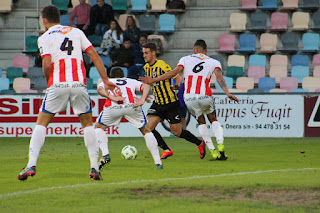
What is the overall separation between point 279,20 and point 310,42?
49.2 inches

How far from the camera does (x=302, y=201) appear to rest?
17.5 feet

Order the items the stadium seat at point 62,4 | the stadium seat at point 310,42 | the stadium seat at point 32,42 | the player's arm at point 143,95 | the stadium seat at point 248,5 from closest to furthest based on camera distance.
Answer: the player's arm at point 143,95, the stadium seat at point 310,42, the stadium seat at point 248,5, the stadium seat at point 32,42, the stadium seat at point 62,4

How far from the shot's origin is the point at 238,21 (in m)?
19.6

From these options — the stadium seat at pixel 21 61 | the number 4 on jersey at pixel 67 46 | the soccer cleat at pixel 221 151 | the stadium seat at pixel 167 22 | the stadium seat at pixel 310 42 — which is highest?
the stadium seat at pixel 167 22

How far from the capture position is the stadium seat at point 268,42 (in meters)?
19.0

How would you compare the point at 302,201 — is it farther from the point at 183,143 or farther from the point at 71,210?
the point at 183,143

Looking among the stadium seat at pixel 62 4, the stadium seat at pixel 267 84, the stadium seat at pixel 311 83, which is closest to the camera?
the stadium seat at pixel 311 83

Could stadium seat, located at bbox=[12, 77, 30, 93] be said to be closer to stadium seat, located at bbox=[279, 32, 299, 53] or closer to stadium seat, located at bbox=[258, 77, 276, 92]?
stadium seat, located at bbox=[258, 77, 276, 92]

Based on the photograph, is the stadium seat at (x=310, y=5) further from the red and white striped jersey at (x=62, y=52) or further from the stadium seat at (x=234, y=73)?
the red and white striped jersey at (x=62, y=52)

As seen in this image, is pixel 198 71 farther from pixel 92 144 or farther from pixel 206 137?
pixel 92 144

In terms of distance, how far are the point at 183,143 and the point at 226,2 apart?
26.6 ft

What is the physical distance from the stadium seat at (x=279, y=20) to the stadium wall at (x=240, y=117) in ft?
14.9

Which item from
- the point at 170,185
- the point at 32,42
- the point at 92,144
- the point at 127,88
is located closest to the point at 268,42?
the point at 32,42

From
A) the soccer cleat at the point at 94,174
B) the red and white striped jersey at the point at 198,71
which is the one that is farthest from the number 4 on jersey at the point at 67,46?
the red and white striped jersey at the point at 198,71
